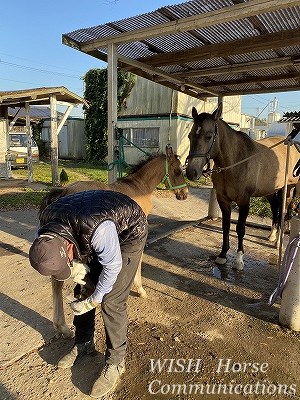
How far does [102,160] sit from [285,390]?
20.4 metres

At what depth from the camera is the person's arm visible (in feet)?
6.83

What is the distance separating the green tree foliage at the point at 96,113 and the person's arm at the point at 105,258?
19.8 meters

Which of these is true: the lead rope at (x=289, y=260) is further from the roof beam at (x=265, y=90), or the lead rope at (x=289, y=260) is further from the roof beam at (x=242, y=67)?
the roof beam at (x=265, y=90)

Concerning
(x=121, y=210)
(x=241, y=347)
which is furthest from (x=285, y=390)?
(x=121, y=210)

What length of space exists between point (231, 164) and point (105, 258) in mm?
3357

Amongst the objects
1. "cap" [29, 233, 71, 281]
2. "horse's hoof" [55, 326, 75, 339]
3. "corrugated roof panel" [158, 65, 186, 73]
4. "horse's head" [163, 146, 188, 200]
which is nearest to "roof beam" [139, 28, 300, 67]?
"corrugated roof panel" [158, 65, 186, 73]

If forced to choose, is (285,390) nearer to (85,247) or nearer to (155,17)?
(85,247)

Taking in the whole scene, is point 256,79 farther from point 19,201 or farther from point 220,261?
point 19,201

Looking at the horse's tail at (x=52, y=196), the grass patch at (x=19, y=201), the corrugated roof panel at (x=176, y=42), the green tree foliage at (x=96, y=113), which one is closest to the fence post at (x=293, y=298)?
the horse's tail at (x=52, y=196)

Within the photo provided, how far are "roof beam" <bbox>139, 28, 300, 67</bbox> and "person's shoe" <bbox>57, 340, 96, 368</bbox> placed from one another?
4.61 meters

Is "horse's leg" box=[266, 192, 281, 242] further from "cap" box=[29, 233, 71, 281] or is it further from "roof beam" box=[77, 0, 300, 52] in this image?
"cap" box=[29, 233, 71, 281]

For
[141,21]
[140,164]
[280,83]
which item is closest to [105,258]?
[140,164]

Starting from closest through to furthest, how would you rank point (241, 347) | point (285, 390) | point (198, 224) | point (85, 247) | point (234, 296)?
point (85, 247) < point (285, 390) < point (241, 347) < point (234, 296) < point (198, 224)

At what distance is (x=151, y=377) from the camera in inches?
103
